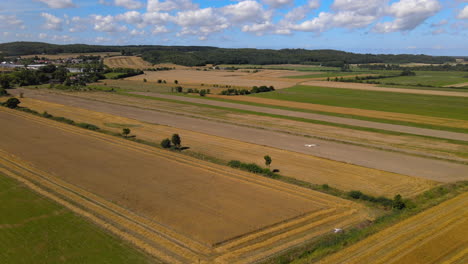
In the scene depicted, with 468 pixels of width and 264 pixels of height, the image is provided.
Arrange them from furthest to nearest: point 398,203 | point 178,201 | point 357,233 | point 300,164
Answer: point 300,164 < point 178,201 < point 398,203 < point 357,233

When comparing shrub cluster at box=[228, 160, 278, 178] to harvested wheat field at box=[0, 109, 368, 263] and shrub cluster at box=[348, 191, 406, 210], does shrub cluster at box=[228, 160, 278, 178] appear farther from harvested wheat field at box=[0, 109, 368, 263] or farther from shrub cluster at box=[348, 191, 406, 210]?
shrub cluster at box=[348, 191, 406, 210]

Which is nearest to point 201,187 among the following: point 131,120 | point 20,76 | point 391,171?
point 391,171

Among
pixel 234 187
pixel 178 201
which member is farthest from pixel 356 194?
pixel 178 201

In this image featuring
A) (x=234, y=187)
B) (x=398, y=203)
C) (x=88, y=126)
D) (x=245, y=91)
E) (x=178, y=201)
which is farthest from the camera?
(x=245, y=91)

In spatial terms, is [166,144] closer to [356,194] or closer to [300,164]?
[300,164]

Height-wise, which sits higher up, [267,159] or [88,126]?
[267,159]

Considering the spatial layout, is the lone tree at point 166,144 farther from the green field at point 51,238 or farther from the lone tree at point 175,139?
the green field at point 51,238

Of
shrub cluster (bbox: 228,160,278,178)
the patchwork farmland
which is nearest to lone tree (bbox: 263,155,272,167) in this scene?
the patchwork farmland
